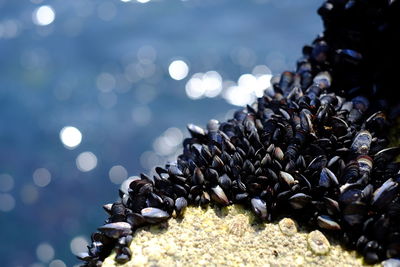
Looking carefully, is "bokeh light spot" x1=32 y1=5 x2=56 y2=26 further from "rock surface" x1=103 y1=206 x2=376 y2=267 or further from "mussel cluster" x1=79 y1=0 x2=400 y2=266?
"rock surface" x1=103 y1=206 x2=376 y2=267

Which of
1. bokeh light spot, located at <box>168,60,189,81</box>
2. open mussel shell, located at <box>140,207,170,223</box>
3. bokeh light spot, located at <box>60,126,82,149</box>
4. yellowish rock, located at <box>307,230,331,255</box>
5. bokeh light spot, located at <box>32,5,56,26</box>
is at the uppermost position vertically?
bokeh light spot, located at <box>32,5,56,26</box>

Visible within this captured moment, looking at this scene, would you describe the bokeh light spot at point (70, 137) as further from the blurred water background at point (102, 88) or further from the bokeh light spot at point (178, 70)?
the bokeh light spot at point (178, 70)

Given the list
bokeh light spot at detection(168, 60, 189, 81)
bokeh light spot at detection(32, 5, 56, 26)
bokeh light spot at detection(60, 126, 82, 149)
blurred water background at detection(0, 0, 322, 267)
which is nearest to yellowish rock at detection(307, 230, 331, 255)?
blurred water background at detection(0, 0, 322, 267)

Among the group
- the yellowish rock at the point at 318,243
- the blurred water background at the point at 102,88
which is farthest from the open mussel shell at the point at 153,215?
the blurred water background at the point at 102,88

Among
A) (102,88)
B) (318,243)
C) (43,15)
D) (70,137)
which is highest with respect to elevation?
(43,15)

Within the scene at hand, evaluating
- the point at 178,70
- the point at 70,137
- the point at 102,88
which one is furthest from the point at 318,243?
the point at 178,70

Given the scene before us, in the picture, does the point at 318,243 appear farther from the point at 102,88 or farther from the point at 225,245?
the point at 102,88

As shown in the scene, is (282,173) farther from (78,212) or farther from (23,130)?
(23,130)
